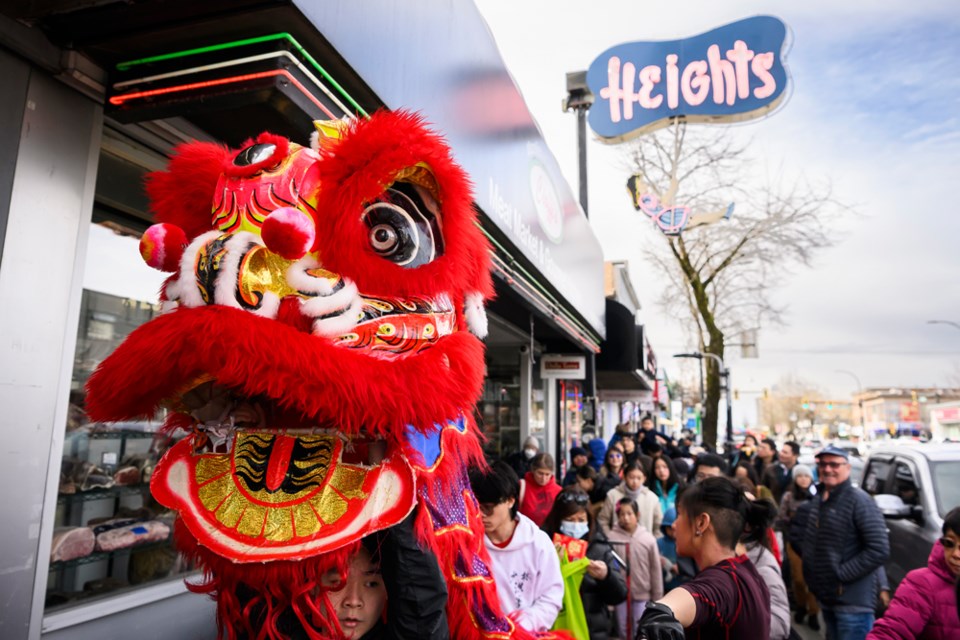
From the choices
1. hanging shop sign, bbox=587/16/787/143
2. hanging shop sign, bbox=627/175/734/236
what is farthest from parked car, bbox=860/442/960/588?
hanging shop sign, bbox=587/16/787/143

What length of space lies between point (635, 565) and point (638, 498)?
116 centimetres

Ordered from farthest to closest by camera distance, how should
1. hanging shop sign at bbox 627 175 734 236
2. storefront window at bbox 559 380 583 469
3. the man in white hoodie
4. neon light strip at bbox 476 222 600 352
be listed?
1. hanging shop sign at bbox 627 175 734 236
2. storefront window at bbox 559 380 583 469
3. neon light strip at bbox 476 222 600 352
4. the man in white hoodie

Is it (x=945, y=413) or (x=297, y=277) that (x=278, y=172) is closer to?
(x=297, y=277)

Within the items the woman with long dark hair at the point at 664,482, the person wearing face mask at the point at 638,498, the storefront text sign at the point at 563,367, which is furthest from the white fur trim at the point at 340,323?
the storefront text sign at the point at 563,367

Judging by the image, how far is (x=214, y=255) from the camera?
1.59m

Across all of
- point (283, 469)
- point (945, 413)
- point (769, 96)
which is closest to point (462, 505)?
point (283, 469)

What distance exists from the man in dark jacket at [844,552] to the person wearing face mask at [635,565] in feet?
4.07

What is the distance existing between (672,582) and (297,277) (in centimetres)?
579

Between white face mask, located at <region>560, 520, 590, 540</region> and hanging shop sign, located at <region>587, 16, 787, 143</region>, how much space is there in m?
12.9

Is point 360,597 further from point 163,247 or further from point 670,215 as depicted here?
point 670,215

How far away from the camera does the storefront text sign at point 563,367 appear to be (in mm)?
10898

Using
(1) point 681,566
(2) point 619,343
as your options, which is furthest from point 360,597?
(2) point 619,343

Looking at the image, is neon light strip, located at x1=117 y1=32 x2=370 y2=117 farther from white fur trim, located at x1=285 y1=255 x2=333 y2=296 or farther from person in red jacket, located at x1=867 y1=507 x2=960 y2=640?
person in red jacket, located at x1=867 y1=507 x2=960 y2=640

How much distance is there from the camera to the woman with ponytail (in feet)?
7.35
